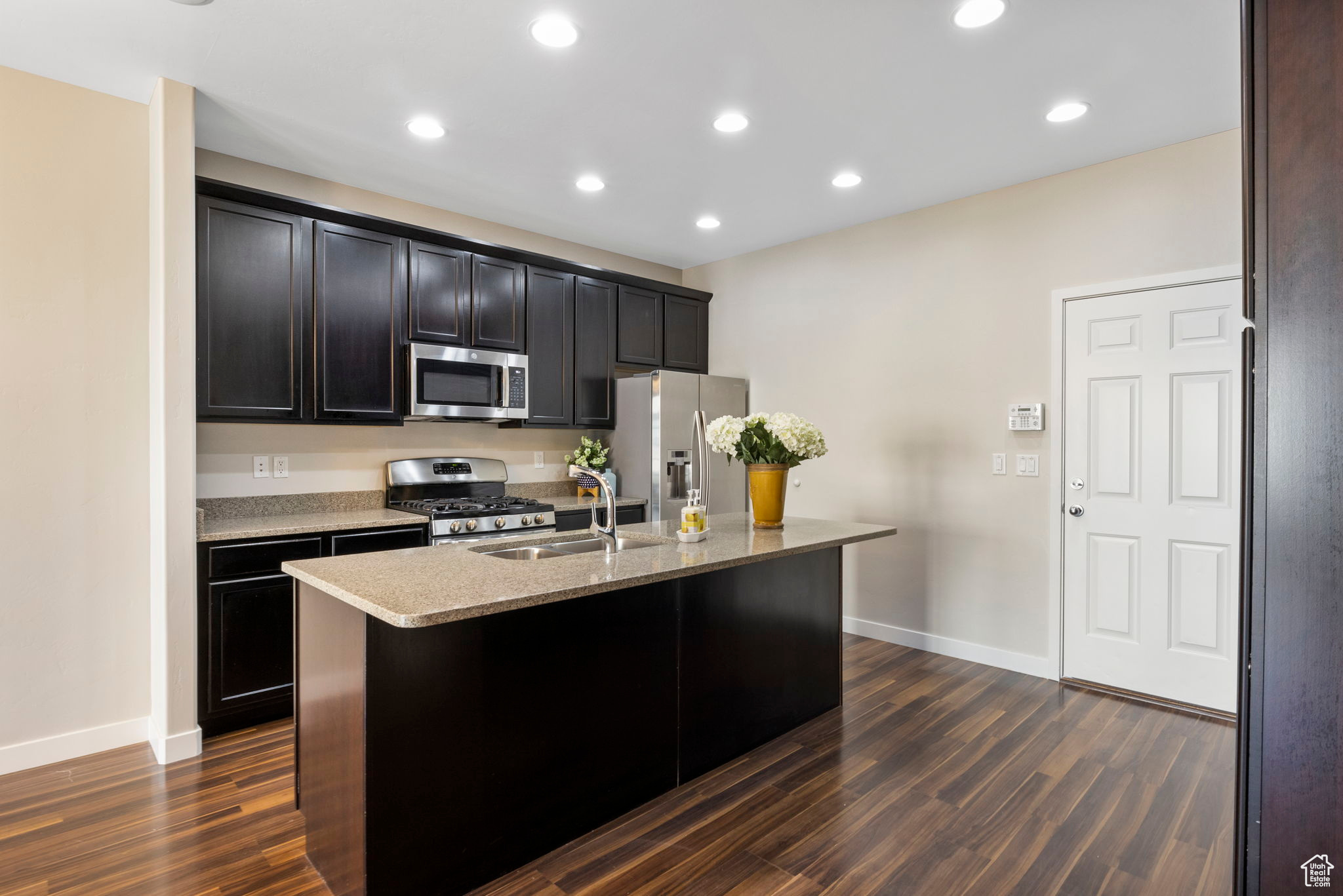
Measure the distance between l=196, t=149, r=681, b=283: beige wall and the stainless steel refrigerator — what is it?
0.98m

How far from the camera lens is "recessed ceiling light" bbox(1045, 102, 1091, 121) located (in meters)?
2.78

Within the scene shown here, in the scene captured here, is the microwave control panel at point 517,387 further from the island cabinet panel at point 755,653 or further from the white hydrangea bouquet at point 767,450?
the island cabinet panel at point 755,653

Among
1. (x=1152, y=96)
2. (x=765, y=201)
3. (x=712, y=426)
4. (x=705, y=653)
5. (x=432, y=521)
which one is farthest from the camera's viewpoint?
(x=765, y=201)

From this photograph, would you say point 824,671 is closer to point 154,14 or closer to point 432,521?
point 432,521

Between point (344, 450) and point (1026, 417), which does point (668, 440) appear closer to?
point (344, 450)

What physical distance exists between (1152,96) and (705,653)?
2.80 metres

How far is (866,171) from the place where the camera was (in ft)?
11.4

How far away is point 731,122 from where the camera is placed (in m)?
2.94

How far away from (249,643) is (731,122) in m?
3.01

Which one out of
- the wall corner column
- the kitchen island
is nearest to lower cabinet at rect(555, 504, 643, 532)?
the kitchen island

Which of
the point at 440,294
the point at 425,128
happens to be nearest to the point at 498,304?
the point at 440,294

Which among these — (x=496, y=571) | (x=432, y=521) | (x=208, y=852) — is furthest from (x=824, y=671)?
(x=208, y=852)

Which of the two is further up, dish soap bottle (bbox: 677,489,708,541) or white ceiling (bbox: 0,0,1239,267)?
white ceiling (bbox: 0,0,1239,267)

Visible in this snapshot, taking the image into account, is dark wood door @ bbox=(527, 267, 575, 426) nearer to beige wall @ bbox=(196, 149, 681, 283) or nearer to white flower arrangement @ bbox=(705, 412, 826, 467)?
beige wall @ bbox=(196, 149, 681, 283)
